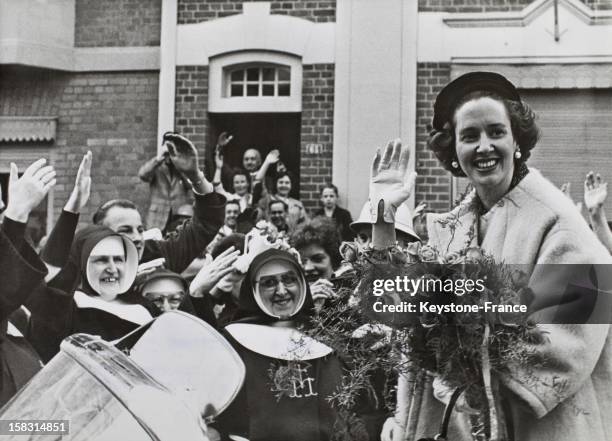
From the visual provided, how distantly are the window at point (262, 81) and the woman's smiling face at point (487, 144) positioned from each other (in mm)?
1368

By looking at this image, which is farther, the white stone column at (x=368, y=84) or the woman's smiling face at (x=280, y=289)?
the white stone column at (x=368, y=84)

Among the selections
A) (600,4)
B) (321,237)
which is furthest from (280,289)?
(600,4)

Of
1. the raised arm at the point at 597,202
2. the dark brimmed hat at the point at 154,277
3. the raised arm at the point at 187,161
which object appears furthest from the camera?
the raised arm at the point at 187,161

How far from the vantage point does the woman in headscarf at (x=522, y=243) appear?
2.23m

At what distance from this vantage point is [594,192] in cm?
328

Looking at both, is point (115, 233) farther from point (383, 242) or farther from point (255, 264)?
point (383, 242)

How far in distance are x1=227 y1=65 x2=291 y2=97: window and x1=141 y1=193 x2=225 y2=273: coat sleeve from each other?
42cm

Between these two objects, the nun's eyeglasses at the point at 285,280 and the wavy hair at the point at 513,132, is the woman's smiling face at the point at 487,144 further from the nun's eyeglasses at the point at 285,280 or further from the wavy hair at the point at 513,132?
the nun's eyeglasses at the point at 285,280

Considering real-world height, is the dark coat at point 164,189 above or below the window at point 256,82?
below

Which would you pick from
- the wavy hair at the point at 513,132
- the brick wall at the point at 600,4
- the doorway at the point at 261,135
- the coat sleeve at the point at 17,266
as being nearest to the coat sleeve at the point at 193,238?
the doorway at the point at 261,135

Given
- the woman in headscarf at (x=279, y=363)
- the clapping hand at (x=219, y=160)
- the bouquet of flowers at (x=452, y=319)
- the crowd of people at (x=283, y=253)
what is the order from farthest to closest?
the clapping hand at (x=219, y=160), the woman in headscarf at (x=279, y=363), the crowd of people at (x=283, y=253), the bouquet of flowers at (x=452, y=319)

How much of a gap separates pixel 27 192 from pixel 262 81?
1.01 metres

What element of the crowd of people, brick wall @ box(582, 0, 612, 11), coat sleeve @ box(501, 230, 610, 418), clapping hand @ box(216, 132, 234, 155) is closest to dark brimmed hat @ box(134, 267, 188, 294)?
the crowd of people

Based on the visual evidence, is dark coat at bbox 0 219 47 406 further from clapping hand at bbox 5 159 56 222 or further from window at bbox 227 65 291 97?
window at bbox 227 65 291 97
